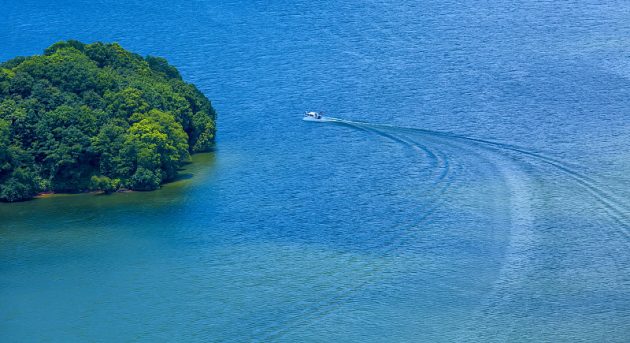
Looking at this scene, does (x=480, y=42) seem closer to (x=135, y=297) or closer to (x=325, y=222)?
(x=325, y=222)

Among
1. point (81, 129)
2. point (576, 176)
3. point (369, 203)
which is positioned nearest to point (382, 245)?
point (369, 203)

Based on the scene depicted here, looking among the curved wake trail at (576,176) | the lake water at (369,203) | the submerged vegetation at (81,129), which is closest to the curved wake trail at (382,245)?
the lake water at (369,203)

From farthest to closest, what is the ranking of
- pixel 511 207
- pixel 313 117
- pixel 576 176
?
pixel 313 117 < pixel 576 176 < pixel 511 207

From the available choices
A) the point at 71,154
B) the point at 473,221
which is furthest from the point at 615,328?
the point at 71,154

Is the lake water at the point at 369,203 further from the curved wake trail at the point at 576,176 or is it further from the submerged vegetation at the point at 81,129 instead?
the submerged vegetation at the point at 81,129

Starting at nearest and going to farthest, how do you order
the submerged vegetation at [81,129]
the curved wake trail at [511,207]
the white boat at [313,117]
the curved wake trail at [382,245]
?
the curved wake trail at [382,245] → the curved wake trail at [511,207] → the submerged vegetation at [81,129] → the white boat at [313,117]

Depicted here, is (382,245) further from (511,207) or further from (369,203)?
(511,207)

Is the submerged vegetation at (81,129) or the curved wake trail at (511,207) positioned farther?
the submerged vegetation at (81,129)
